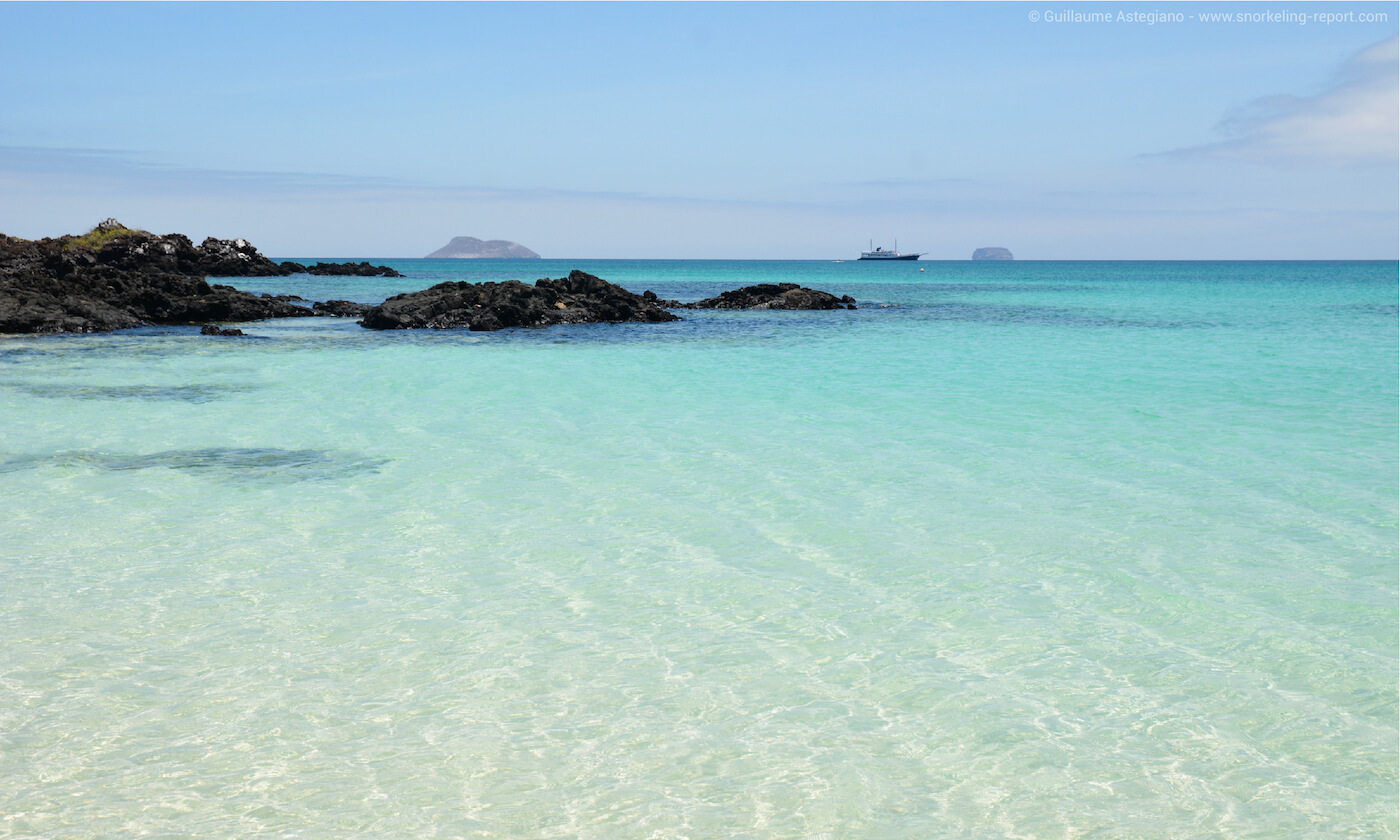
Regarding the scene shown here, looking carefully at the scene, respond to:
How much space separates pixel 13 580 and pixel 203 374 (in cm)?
1511

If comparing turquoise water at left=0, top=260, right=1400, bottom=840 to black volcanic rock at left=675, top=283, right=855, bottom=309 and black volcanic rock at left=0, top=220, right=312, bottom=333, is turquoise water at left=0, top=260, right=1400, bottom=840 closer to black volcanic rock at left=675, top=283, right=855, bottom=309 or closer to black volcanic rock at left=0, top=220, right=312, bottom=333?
black volcanic rock at left=0, top=220, right=312, bottom=333

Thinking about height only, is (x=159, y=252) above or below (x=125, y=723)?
above

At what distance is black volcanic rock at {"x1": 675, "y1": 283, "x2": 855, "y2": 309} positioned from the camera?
156 feet

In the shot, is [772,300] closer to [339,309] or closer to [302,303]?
[339,309]

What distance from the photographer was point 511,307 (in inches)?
1396

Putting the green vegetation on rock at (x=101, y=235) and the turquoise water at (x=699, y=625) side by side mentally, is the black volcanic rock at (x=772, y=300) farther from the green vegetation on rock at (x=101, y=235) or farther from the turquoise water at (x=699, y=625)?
the green vegetation on rock at (x=101, y=235)

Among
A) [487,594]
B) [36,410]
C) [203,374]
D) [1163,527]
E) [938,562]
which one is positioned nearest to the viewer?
[487,594]

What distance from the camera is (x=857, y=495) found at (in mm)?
10039

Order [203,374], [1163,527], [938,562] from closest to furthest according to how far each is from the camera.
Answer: [938,562] → [1163,527] → [203,374]

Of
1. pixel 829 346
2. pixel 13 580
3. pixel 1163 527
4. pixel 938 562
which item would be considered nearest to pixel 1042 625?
pixel 938 562

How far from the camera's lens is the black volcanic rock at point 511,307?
115ft

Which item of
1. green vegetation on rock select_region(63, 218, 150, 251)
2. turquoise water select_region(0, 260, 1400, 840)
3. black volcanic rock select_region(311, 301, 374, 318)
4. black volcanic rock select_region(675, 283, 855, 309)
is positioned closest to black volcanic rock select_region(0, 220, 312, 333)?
black volcanic rock select_region(311, 301, 374, 318)

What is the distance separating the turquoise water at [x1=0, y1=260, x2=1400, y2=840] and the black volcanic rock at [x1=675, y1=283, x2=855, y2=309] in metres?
32.6

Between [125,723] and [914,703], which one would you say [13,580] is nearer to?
[125,723]
